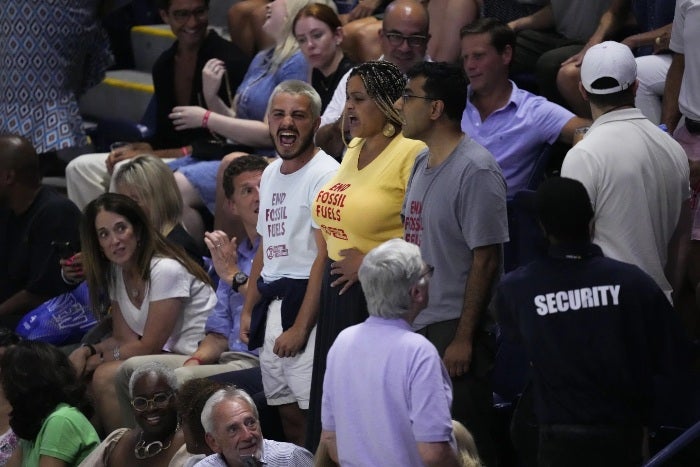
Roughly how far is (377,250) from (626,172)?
1122mm

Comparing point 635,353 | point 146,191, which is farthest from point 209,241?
point 635,353

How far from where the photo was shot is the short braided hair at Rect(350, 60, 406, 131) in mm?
4895

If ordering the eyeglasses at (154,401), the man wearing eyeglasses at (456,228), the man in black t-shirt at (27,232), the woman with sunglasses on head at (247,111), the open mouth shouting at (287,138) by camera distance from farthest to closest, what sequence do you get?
the woman with sunglasses on head at (247,111) < the man in black t-shirt at (27,232) < the open mouth shouting at (287,138) < the eyeglasses at (154,401) < the man wearing eyeglasses at (456,228)

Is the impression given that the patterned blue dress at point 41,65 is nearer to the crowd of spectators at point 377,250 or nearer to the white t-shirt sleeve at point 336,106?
the crowd of spectators at point 377,250

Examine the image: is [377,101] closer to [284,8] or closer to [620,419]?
[620,419]

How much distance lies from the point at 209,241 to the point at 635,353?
2.49m

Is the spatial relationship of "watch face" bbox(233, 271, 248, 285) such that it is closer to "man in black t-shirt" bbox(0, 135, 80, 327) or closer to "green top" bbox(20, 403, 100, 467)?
"green top" bbox(20, 403, 100, 467)

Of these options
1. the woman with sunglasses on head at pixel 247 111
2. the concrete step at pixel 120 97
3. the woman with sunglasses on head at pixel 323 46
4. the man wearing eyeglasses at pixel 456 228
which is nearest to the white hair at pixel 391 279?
the man wearing eyeglasses at pixel 456 228

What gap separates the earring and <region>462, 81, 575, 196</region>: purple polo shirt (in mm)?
985

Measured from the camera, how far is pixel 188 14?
7.52m

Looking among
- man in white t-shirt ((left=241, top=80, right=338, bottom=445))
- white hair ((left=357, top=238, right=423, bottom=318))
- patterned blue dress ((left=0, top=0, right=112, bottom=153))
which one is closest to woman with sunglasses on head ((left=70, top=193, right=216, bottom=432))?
man in white t-shirt ((left=241, top=80, right=338, bottom=445))

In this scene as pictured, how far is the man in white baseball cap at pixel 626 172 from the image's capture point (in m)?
4.49

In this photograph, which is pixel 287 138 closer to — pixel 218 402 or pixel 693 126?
pixel 218 402

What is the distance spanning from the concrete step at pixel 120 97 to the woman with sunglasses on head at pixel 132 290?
2.97m
